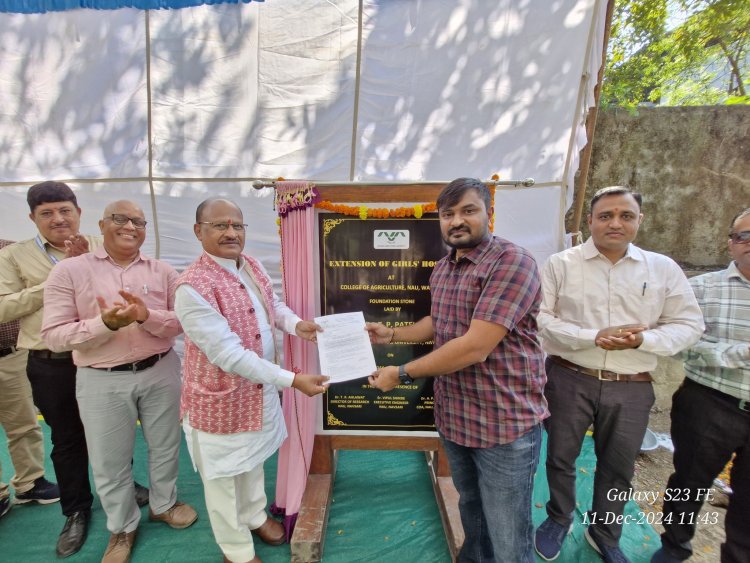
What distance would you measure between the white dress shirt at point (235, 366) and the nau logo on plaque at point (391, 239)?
78 cm

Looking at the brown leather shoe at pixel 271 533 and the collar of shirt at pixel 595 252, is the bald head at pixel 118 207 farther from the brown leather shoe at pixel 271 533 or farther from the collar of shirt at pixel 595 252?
the collar of shirt at pixel 595 252

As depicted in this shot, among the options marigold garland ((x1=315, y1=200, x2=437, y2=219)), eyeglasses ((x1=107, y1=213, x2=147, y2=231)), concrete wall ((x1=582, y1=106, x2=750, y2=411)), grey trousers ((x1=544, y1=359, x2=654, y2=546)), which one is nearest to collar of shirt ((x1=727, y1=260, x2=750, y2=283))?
grey trousers ((x1=544, y1=359, x2=654, y2=546))

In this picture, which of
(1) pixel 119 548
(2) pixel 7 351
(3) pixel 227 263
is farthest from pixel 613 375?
(2) pixel 7 351

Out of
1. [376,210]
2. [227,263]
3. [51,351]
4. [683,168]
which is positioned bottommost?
[51,351]

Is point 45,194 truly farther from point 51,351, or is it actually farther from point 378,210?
point 378,210

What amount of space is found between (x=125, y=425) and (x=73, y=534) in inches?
38.3

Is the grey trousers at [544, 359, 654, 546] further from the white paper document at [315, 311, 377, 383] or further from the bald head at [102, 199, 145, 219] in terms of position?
the bald head at [102, 199, 145, 219]

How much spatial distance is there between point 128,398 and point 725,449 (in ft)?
11.9

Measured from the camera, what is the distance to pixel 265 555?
2.35 metres

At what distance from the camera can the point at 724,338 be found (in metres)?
2.02

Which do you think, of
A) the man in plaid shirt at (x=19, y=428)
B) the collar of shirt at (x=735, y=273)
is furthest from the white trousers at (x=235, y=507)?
the collar of shirt at (x=735, y=273)

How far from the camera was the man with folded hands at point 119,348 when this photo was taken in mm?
2003

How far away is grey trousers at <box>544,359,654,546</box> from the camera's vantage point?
2084 millimetres

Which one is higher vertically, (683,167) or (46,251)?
(683,167)
